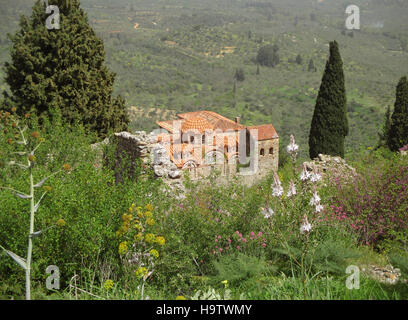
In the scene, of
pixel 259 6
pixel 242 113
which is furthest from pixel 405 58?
pixel 259 6

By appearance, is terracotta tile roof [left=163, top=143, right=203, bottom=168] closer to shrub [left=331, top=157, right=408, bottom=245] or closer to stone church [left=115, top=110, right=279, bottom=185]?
stone church [left=115, top=110, right=279, bottom=185]

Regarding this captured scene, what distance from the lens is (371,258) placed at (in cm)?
675

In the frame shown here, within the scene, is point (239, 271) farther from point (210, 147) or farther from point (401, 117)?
point (401, 117)

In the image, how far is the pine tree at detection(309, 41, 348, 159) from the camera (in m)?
22.3

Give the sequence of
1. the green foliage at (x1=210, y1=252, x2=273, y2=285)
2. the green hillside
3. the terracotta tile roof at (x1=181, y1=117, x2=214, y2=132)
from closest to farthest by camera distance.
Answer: the green foliage at (x1=210, y1=252, x2=273, y2=285)
the terracotta tile roof at (x1=181, y1=117, x2=214, y2=132)
the green hillside

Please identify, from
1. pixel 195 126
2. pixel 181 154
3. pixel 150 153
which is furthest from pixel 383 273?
pixel 195 126

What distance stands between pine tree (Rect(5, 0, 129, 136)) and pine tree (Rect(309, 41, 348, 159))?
1177 centimetres

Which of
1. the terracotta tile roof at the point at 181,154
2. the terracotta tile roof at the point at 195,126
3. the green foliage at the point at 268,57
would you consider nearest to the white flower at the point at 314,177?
the terracotta tile roof at the point at 181,154

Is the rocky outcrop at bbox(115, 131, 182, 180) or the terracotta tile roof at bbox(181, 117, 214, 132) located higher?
the rocky outcrop at bbox(115, 131, 182, 180)

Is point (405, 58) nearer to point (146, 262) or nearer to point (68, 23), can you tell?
point (68, 23)

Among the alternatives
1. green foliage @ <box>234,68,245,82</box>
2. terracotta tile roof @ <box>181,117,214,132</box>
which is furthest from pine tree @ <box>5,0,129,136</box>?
green foliage @ <box>234,68,245,82</box>

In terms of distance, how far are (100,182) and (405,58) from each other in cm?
7103

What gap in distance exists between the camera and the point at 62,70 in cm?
1527

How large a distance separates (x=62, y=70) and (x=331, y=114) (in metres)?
14.2
